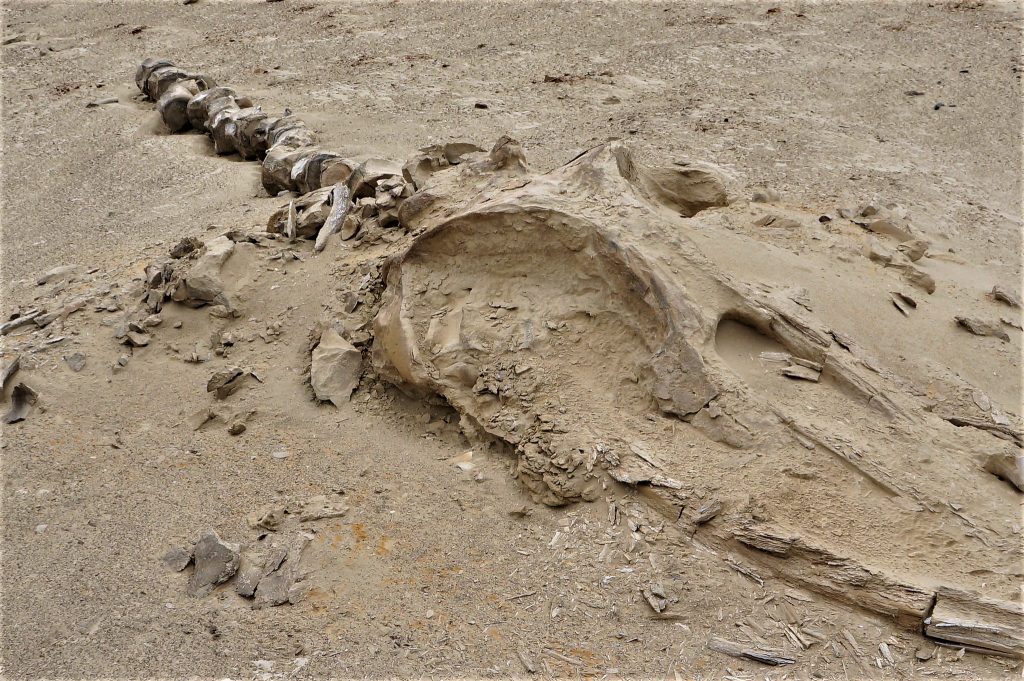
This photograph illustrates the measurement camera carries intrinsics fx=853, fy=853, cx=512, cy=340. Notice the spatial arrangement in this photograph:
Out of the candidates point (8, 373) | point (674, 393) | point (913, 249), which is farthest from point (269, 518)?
point (913, 249)

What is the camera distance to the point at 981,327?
13.8ft

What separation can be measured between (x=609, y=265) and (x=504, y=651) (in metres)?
1.57

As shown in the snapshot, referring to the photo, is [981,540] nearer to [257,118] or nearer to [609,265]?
[609,265]

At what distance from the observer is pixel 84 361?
4.43m

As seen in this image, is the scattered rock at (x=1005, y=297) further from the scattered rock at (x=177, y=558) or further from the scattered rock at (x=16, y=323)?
the scattered rock at (x=16, y=323)

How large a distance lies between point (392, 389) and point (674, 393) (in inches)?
55.4

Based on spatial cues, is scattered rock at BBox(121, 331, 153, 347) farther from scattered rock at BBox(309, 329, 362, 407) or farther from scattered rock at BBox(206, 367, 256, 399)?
scattered rock at BBox(309, 329, 362, 407)

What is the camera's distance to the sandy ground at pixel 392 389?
9.21 feet

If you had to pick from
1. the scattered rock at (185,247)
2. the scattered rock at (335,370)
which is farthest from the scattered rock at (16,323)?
the scattered rock at (335,370)

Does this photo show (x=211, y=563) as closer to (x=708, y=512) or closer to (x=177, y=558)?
(x=177, y=558)

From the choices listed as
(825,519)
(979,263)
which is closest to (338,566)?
(825,519)

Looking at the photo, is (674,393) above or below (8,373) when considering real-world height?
above

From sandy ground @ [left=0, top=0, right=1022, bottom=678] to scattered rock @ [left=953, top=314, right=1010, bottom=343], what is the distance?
85mm

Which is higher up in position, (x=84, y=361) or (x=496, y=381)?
(x=496, y=381)
